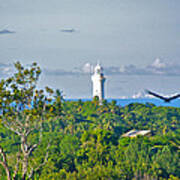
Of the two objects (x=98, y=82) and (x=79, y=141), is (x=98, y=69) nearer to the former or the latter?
(x=98, y=82)

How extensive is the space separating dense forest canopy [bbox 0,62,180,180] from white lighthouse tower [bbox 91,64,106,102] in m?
4.26

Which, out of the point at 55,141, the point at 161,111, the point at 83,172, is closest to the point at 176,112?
the point at 161,111

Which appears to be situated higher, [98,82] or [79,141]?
[98,82]

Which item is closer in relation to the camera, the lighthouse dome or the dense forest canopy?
the dense forest canopy

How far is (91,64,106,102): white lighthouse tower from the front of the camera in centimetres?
15188

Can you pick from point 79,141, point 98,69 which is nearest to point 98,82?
point 98,69

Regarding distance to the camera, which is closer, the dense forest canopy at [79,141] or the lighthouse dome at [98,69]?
the dense forest canopy at [79,141]

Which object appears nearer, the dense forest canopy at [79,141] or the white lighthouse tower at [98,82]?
the dense forest canopy at [79,141]

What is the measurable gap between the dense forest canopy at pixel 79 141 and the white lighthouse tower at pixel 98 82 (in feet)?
14.0

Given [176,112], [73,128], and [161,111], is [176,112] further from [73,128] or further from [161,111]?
[73,128]

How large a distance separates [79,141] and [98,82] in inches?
1942

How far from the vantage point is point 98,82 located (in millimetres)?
154250

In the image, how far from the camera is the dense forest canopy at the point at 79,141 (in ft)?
158

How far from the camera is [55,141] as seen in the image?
336 feet
